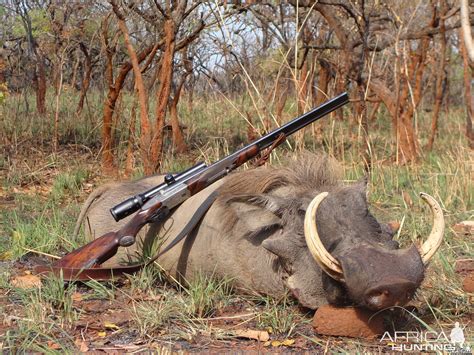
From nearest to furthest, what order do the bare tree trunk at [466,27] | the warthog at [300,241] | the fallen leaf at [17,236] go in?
the warthog at [300,241] < the bare tree trunk at [466,27] < the fallen leaf at [17,236]

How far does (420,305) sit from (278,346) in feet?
2.40

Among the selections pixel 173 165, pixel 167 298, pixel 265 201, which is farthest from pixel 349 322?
pixel 173 165

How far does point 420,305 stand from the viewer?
115 inches

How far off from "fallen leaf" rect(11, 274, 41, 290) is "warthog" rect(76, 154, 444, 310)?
490 mm

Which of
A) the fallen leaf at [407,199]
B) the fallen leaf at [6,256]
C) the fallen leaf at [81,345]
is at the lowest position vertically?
the fallen leaf at [407,199]

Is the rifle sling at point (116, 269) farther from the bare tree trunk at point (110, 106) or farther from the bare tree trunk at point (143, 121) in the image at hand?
the bare tree trunk at point (110, 106)

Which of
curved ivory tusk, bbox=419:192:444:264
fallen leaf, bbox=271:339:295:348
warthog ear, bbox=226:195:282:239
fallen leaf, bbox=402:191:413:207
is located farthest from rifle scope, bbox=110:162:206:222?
fallen leaf, bbox=402:191:413:207

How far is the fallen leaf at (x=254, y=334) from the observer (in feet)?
8.62

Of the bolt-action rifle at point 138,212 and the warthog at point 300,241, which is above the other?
the bolt-action rifle at point 138,212

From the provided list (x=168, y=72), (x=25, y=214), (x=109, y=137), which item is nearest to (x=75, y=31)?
(x=109, y=137)

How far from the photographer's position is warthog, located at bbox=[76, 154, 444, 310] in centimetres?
239

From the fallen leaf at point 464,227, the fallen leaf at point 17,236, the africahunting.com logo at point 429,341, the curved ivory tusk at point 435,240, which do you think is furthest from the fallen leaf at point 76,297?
the fallen leaf at point 464,227

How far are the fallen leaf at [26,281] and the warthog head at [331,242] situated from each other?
0.99m

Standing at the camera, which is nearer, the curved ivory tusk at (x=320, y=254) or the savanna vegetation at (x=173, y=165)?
the curved ivory tusk at (x=320, y=254)
